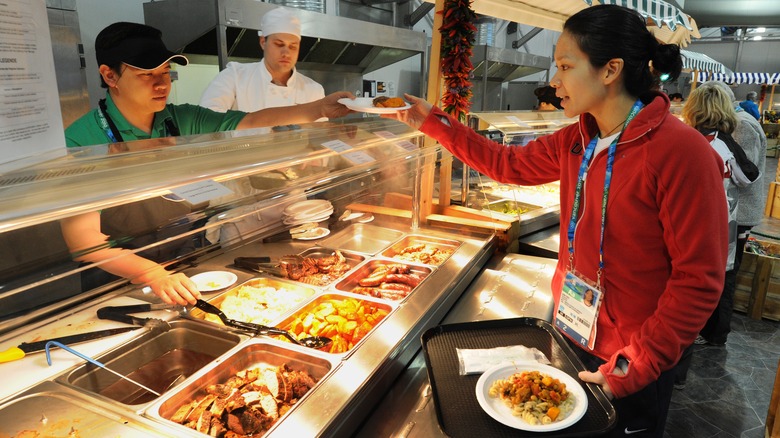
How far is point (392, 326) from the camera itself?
73.3 inches

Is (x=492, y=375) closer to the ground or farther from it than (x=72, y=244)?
closer to the ground

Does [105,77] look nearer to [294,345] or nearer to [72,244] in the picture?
[72,244]

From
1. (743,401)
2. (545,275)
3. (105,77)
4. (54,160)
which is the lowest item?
(743,401)

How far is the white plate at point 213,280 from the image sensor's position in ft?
7.04

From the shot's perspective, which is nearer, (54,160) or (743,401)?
(54,160)

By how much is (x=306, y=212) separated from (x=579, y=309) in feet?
4.85

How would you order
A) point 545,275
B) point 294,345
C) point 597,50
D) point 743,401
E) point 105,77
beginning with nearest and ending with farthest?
point 597,50 < point 294,345 < point 105,77 < point 545,275 < point 743,401

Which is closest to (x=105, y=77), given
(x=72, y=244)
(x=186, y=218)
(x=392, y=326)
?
(x=186, y=218)

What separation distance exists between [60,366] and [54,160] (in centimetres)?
63

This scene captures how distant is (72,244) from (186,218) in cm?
34

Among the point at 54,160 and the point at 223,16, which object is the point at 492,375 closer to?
the point at 54,160

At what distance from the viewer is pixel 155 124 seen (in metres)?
2.27

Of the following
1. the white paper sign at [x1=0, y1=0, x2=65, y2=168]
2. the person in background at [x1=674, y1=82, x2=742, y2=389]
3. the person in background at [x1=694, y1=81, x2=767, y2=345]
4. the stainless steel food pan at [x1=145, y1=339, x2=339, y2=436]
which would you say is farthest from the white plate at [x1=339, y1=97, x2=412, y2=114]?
the person in background at [x1=694, y1=81, x2=767, y2=345]

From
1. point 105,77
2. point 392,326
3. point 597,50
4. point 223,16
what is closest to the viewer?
point 597,50
